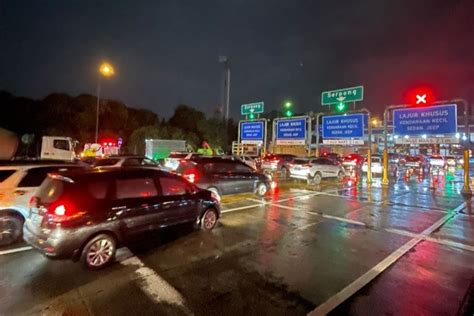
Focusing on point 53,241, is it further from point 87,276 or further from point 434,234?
point 434,234

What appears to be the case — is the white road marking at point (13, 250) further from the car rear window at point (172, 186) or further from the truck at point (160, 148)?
the truck at point (160, 148)

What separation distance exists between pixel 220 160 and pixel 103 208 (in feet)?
22.5

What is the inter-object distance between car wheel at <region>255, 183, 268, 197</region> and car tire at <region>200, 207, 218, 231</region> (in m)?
5.35

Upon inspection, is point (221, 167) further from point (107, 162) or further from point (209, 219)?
point (107, 162)

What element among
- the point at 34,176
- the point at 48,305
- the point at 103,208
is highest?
the point at 34,176

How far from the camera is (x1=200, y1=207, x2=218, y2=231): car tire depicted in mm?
7524

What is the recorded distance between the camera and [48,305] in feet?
13.3

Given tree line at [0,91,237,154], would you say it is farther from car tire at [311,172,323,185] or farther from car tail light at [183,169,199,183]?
car tail light at [183,169,199,183]

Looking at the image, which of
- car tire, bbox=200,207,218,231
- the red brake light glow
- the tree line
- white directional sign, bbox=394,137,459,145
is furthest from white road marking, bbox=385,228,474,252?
the tree line

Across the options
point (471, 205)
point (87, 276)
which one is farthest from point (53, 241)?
point (471, 205)

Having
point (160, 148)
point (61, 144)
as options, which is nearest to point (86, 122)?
point (160, 148)

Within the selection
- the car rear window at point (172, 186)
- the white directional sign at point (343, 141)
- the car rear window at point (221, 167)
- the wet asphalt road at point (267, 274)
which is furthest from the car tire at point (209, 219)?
the white directional sign at point (343, 141)

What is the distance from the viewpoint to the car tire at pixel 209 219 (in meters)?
7.52

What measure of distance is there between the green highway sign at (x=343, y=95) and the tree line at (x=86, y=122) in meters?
24.2
